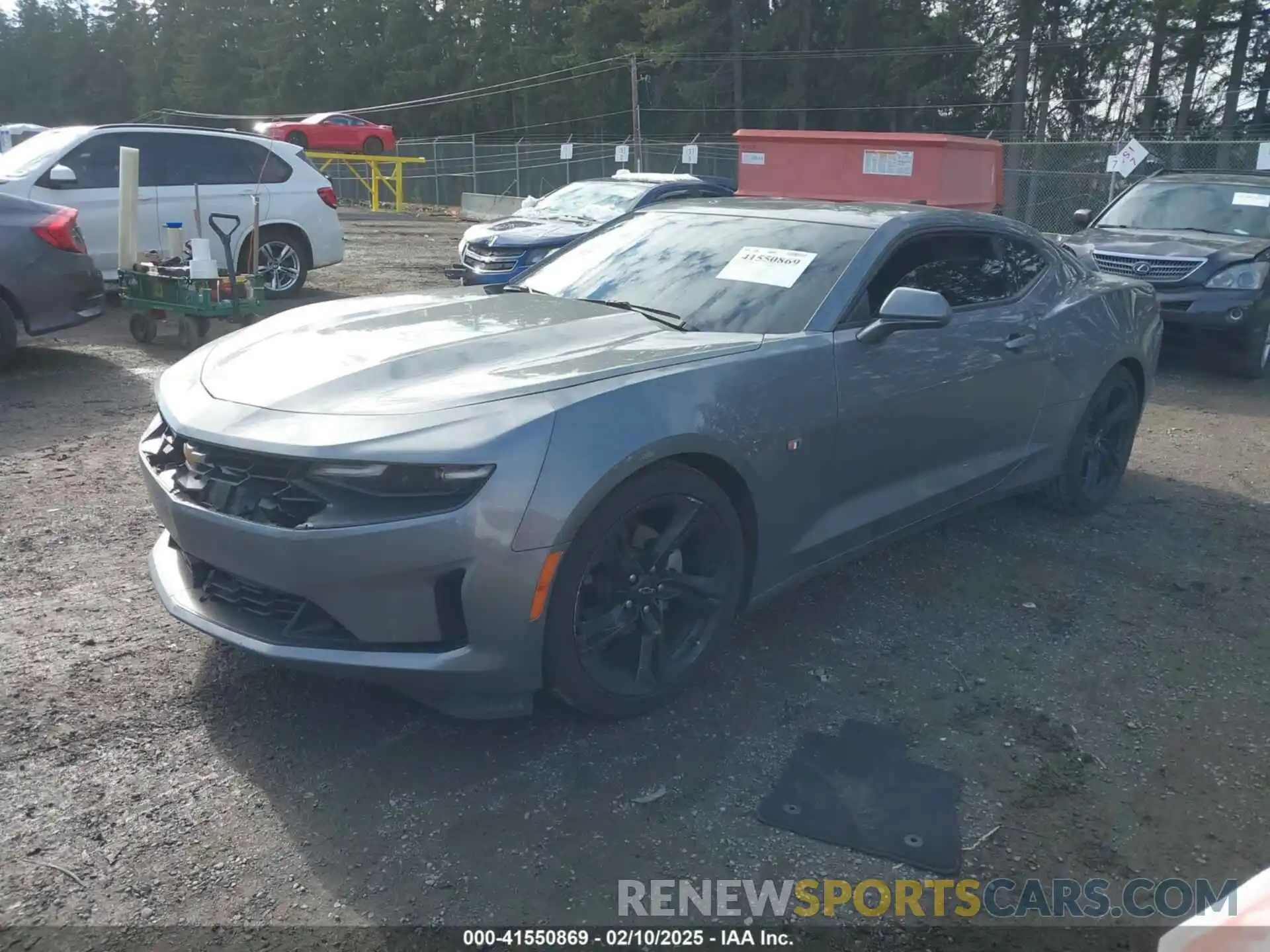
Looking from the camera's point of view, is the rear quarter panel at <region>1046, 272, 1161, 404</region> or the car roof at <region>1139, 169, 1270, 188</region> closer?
the rear quarter panel at <region>1046, 272, 1161, 404</region>

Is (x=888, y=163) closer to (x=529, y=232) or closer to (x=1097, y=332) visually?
(x=529, y=232)

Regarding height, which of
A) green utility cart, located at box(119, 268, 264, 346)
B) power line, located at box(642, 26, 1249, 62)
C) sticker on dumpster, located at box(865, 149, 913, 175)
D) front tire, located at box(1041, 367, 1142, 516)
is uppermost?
power line, located at box(642, 26, 1249, 62)

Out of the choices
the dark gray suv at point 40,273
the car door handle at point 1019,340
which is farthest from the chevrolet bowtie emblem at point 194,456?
the dark gray suv at point 40,273

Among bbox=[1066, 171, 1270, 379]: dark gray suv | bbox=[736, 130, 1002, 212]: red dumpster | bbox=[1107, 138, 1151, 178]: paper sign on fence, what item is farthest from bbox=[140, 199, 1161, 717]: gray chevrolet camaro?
bbox=[1107, 138, 1151, 178]: paper sign on fence

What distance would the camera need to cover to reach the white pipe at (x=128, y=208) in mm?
9055

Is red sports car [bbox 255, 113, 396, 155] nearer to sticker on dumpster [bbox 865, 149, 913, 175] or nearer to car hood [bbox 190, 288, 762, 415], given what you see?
sticker on dumpster [bbox 865, 149, 913, 175]

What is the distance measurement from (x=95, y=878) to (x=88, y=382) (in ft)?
19.6

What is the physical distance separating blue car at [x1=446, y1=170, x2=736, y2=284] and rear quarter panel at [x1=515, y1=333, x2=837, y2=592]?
25.4ft

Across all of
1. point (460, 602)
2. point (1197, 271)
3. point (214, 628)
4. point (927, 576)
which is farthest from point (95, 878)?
point (1197, 271)

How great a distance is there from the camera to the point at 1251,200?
10.1 metres

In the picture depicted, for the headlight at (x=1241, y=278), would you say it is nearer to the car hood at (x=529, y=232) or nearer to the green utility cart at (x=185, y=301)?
the car hood at (x=529, y=232)

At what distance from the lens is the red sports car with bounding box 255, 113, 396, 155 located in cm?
3444

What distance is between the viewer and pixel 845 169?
15.8 meters

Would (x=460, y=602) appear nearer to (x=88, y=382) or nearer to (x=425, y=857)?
(x=425, y=857)
